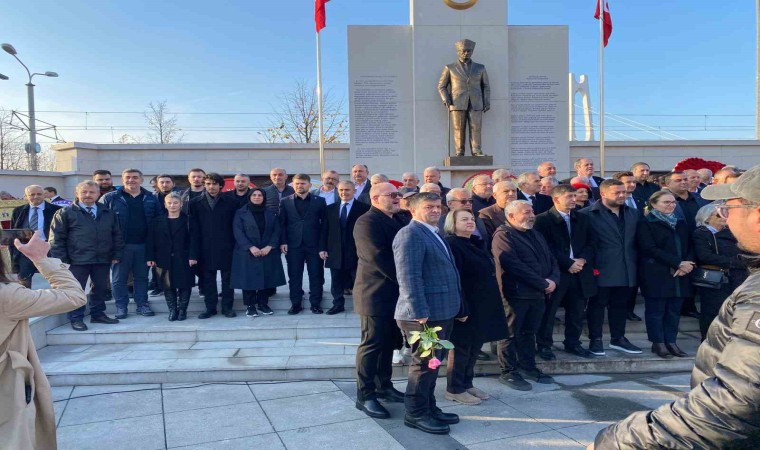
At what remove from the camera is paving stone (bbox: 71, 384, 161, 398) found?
15.3ft

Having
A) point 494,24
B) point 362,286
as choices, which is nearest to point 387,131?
point 494,24

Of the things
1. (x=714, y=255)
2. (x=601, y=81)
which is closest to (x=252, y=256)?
(x=714, y=255)

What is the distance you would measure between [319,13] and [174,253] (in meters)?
6.99

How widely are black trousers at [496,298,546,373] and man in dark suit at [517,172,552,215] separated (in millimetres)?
1671

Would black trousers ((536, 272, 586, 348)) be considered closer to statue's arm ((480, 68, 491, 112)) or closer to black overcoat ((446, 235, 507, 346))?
black overcoat ((446, 235, 507, 346))

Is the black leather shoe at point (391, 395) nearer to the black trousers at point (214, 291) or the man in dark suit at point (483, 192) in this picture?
the man in dark suit at point (483, 192)

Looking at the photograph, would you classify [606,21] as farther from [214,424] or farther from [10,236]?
[10,236]

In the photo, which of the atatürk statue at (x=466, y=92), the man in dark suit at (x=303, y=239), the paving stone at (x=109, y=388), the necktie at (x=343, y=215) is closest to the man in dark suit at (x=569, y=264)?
the necktie at (x=343, y=215)

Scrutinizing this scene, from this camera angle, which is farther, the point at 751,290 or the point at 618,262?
the point at 618,262

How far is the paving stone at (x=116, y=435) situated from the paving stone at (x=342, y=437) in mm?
927

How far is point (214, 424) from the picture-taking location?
397cm

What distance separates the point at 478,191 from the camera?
6.13 meters

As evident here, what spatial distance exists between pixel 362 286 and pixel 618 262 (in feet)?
9.69

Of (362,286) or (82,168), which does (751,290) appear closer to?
(362,286)
